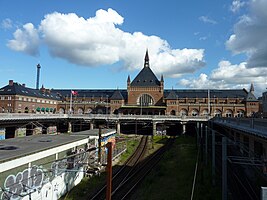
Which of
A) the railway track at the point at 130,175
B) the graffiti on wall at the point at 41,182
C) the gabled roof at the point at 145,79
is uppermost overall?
the gabled roof at the point at 145,79

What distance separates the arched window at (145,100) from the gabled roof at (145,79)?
4180 millimetres

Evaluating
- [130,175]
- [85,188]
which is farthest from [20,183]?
[130,175]

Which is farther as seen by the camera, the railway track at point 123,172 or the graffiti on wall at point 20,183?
the railway track at point 123,172

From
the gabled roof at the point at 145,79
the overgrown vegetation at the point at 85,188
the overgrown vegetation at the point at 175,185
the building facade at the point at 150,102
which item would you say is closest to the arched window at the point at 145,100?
the building facade at the point at 150,102

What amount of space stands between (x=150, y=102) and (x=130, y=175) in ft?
208

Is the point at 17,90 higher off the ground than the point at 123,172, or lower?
higher

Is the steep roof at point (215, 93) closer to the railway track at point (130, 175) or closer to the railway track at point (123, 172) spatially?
the railway track at point (123, 172)

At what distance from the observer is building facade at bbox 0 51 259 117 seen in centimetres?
8212

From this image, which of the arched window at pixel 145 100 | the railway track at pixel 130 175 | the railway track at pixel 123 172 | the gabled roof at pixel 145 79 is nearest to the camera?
the railway track at pixel 123 172

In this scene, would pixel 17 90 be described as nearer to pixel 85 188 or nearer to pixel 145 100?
pixel 145 100

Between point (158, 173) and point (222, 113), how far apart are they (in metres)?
65.8

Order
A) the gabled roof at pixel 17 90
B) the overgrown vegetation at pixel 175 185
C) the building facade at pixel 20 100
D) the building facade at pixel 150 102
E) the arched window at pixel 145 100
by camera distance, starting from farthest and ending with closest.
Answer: the arched window at pixel 145 100, the building facade at pixel 150 102, the gabled roof at pixel 17 90, the building facade at pixel 20 100, the overgrown vegetation at pixel 175 185

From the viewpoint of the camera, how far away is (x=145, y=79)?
3556 inches

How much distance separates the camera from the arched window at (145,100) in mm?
87188
